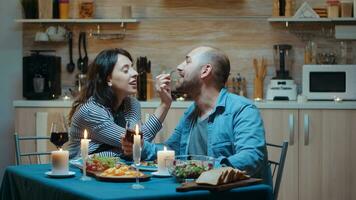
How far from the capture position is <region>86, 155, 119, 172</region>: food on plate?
3.00 meters

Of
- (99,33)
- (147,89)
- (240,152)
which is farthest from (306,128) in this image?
(240,152)

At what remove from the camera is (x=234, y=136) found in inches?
130

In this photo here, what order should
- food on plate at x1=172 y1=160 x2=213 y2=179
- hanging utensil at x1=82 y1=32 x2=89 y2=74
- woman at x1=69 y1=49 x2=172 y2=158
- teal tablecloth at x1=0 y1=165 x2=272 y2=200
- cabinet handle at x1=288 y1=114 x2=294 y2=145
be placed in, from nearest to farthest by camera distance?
1. teal tablecloth at x1=0 y1=165 x2=272 y2=200
2. food on plate at x1=172 y1=160 x2=213 y2=179
3. woman at x1=69 y1=49 x2=172 y2=158
4. cabinet handle at x1=288 y1=114 x2=294 y2=145
5. hanging utensil at x1=82 y1=32 x2=89 y2=74

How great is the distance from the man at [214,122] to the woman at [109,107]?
231mm

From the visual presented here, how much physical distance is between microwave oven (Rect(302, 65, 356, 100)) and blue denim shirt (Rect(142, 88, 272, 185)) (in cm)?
227

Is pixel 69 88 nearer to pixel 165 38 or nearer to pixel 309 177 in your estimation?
pixel 165 38

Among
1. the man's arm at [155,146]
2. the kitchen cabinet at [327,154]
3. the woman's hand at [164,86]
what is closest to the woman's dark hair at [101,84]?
the woman's hand at [164,86]

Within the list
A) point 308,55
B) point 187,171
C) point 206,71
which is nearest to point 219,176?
point 187,171

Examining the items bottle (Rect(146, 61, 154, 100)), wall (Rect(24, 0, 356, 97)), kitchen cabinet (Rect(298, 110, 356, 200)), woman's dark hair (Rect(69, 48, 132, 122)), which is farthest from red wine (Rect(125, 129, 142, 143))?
wall (Rect(24, 0, 356, 97))

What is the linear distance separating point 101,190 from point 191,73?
1.04 m

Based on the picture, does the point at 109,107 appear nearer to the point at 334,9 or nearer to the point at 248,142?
the point at 248,142

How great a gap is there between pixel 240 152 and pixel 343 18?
2.91 m

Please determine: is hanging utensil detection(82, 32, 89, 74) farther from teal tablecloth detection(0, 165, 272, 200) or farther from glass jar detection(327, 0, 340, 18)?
teal tablecloth detection(0, 165, 272, 200)

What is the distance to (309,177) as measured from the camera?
5492mm
